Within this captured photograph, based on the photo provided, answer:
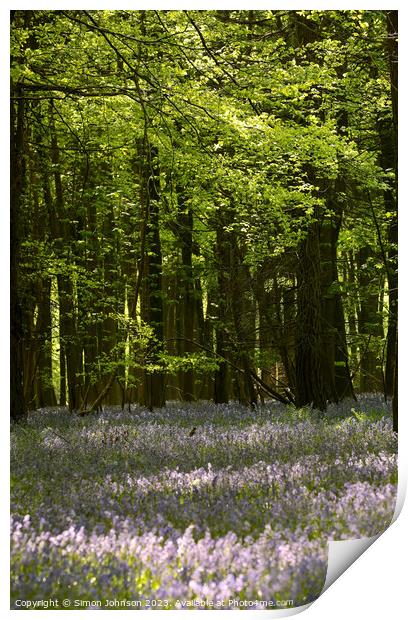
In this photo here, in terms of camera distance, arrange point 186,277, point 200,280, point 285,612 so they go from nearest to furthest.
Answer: point 285,612, point 186,277, point 200,280

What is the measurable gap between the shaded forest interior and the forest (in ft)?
0.13

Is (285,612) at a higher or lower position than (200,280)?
lower

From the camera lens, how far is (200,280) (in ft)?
33.1

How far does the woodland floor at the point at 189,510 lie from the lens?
4340mm

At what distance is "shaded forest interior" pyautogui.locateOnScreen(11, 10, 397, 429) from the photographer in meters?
8.11

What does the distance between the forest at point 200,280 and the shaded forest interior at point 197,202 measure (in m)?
0.04

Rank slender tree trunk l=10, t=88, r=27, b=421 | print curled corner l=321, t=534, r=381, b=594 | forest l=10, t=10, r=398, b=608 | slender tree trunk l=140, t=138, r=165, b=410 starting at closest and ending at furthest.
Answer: print curled corner l=321, t=534, r=381, b=594, forest l=10, t=10, r=398, b=608, slender tree trunk l=10, t=88, r=27, b=421, slender tree trunk l=140, t=138, r=165, b=410

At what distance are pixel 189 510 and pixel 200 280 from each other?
538 cm

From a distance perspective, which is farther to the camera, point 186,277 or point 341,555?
point 186,277

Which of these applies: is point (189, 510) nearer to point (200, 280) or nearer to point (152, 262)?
point (152, 262)

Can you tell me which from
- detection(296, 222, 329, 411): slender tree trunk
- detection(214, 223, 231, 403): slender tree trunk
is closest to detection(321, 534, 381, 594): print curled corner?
detection(214, 223, 231, 403): slender tree trunk

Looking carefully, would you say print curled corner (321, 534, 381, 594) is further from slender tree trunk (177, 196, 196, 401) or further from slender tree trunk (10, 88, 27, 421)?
slender tree trunk (177, 196, 196, 401)

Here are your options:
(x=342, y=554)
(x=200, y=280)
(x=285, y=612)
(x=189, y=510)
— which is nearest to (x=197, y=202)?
(x=200, y=280)
